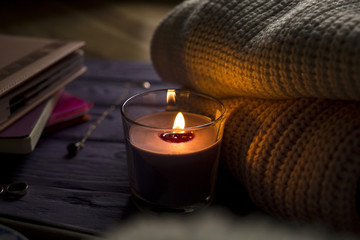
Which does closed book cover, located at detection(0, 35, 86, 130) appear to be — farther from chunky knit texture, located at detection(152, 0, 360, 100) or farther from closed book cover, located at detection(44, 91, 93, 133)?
chunky knit texture, located at detection(152, 0, 360, 100)

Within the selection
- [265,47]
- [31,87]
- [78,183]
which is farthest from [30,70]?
[265,47]

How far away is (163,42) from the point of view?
1.85 ft

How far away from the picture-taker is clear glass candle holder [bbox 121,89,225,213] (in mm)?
394

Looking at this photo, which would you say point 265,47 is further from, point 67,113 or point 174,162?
point 67,113

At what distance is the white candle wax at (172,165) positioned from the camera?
0.39 m

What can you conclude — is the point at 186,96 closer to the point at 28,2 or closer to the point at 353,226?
the point at 353,226

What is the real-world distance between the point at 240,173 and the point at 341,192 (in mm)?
132

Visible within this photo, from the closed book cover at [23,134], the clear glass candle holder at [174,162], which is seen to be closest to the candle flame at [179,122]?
the clear glass candle holder at [174,162]

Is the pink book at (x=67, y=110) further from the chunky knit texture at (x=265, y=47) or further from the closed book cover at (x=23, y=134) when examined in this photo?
the chunky knit texture at (x=265, y=47)

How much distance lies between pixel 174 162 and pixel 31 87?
0.30 meters

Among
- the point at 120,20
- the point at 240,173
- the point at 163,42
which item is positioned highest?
the point at 163,42

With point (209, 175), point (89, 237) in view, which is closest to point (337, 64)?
point (209, 175)

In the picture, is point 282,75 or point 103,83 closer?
point 282,75

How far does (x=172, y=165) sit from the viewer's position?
40 cm
